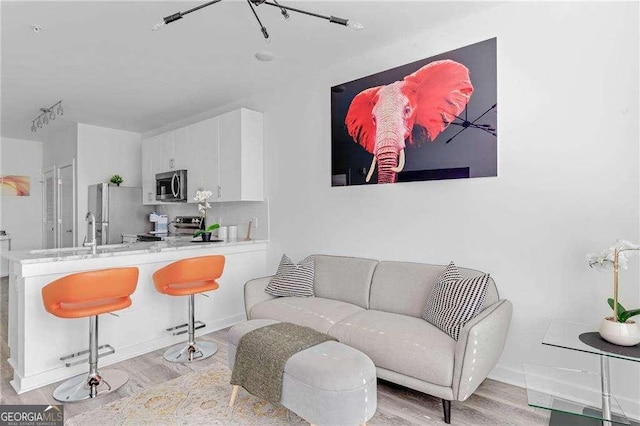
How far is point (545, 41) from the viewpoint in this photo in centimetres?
244

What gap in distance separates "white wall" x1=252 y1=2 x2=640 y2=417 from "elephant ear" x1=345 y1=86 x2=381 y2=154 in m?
0.30

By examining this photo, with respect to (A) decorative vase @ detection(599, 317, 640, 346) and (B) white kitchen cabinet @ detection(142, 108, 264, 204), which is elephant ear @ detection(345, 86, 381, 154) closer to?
(B) white kitchen cabinet @ detection(142, 108, 264, 204)

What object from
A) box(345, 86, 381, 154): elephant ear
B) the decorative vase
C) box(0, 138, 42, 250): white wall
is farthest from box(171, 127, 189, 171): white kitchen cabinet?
the decorative vase

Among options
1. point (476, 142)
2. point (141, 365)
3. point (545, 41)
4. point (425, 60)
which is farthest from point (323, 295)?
point (545, 41)

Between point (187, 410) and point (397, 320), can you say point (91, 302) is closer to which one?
Result: point (187, 410)

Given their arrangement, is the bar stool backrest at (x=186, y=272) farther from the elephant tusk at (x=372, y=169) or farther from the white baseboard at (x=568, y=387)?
the white baseboard at (x=568, y=387)

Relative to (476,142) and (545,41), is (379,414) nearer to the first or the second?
(476,142)

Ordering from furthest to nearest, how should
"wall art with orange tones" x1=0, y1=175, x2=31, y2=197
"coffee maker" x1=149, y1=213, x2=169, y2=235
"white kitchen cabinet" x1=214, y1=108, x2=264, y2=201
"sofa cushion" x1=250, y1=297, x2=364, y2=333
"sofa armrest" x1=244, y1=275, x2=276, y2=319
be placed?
"wall art with orange tones" x1=0, y1=175, x2=31, y2=197 → "coffee maker" x1=149, y1=213, x2=169, y2=235 → "white kitchen cabinet" x1=214, y1=108, x2=264, y2=201 → "sofa armrest" x1=244, y1=275, x2=276, y2=319 → "sofa cushion" x1=250, y1=297, x2=364, y2=333

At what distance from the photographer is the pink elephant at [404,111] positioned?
2.82m

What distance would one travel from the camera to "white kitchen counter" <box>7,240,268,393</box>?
2.61 meters

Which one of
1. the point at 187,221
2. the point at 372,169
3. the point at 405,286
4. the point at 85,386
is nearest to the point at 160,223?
the point at 187,221

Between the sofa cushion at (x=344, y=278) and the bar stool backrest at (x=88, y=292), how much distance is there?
159cm

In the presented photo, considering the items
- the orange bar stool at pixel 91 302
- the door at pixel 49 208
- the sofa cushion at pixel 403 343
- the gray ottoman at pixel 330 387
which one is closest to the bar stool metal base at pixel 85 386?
the orange bar stool at pixel 91 302

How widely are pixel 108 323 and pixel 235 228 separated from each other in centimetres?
179
